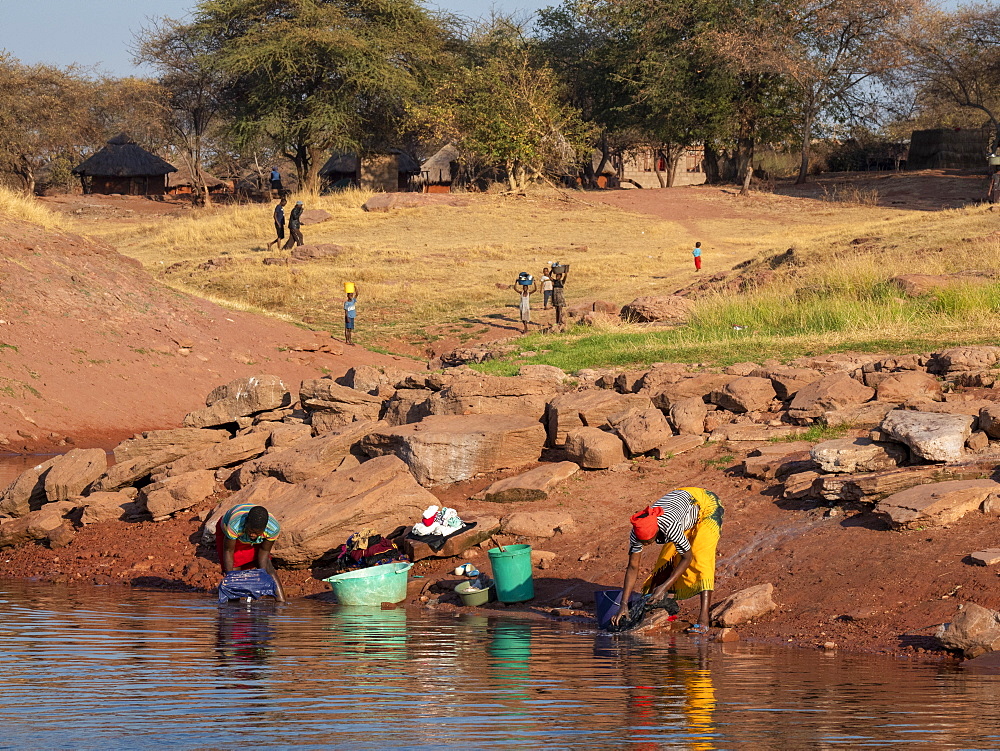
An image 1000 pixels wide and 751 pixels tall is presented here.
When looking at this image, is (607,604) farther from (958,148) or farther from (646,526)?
(958,148)

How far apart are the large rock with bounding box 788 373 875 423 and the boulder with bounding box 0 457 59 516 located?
313 inches

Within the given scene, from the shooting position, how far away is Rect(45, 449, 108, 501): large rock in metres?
12.4

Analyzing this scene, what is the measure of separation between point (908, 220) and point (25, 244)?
821 inches

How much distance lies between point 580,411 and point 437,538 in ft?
8.62

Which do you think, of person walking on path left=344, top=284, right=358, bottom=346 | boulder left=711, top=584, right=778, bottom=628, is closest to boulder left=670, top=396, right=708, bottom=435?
boulder left=711, top=584, right=778, bottom=628

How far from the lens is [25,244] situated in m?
22.3

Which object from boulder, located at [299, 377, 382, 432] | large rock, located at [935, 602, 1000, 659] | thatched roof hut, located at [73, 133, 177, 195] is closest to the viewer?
large rock, located at [935, 602, 1000, 659]

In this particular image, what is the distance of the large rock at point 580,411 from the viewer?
38.4 feet

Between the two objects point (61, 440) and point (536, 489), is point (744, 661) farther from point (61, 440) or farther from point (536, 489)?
point (61, 440)

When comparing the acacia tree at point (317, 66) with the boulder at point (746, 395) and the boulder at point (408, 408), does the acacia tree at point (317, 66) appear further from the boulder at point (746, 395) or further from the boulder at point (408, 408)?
the boulder at point (746, 395)

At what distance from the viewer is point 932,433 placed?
898cm

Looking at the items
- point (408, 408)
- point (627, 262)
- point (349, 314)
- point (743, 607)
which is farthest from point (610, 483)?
point (627, 262)

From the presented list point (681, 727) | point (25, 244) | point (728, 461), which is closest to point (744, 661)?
point (681, 727)

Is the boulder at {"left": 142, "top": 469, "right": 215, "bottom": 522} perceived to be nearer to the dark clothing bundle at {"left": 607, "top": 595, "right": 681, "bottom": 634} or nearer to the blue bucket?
the blue bucket
